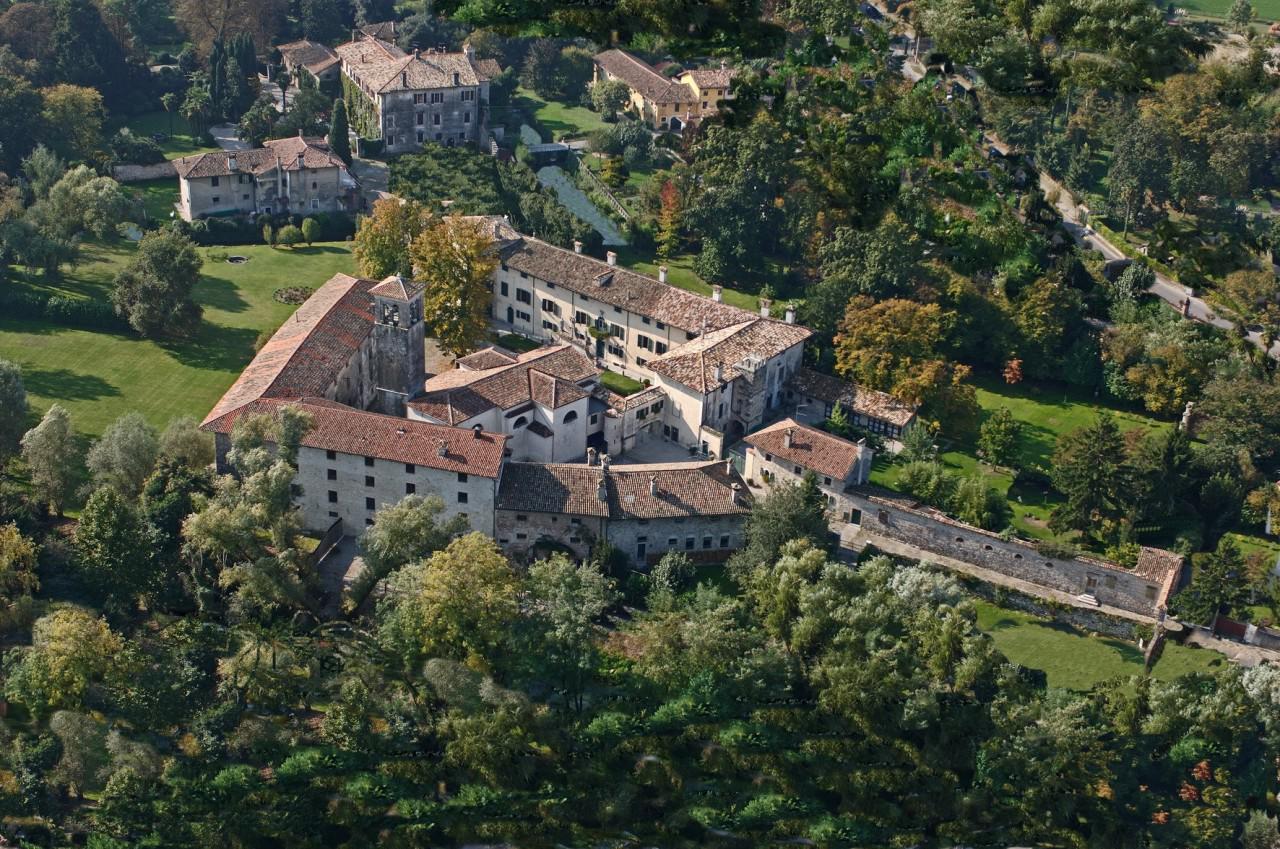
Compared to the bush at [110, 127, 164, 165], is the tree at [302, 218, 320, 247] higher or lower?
lower

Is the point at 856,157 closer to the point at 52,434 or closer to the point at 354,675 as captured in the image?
the point at 354,675

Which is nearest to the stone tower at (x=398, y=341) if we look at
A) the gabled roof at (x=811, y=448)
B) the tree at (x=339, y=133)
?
the gabled roof at (x=811, y=448)

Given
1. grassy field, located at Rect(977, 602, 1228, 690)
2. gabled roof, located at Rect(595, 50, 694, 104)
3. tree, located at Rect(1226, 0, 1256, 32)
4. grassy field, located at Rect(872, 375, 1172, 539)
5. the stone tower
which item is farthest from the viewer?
gabled roof, located at Rect(595, 50, 694, 104)

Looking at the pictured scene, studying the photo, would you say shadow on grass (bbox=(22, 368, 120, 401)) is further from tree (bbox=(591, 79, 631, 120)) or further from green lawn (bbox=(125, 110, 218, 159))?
tree (bbox=(591, 79, 631, 120))

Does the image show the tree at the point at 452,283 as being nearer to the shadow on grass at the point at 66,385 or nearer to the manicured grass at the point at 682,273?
the manicured grass at the point at 682,273

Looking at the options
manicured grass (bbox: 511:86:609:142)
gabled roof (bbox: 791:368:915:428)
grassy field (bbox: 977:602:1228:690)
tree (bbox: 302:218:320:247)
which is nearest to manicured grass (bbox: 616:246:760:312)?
gabled roof (bbox: 791:368:915:428)

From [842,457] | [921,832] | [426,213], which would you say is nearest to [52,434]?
[426,213]
